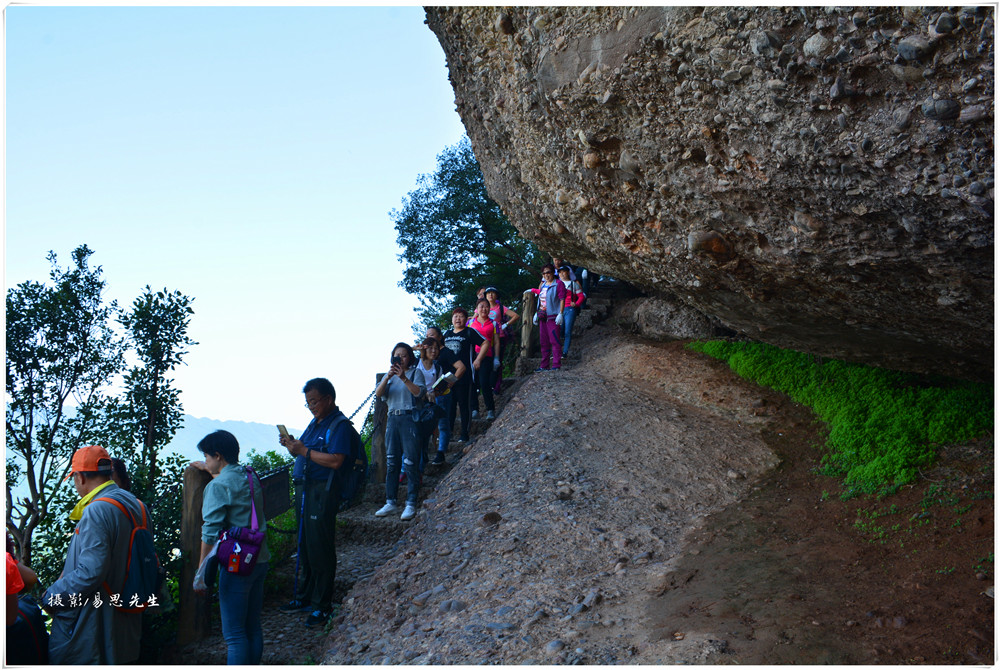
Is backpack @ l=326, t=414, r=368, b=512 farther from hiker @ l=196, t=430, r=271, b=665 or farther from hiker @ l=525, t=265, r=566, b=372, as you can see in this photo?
hiker @ l=525, t=265, r=566, b=372

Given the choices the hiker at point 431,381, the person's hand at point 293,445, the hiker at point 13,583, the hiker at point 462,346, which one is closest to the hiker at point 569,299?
the hiker at point 462,346

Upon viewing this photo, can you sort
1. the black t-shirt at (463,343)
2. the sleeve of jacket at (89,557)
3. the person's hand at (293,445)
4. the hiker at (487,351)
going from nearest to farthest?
the sleeve of jacket at (89,557), the person's hand at (293,445), the black t-shirt at (463,343), the hiker at (487,351)

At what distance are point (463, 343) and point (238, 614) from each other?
536cm

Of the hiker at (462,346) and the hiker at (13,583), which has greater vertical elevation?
the hiker at (462,346)

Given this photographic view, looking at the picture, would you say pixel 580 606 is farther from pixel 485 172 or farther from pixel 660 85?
pixel 485 172

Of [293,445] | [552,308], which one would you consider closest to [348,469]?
[293,445]

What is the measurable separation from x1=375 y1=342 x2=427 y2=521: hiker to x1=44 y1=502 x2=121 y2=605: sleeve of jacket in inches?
141

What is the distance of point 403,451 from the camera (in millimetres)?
7816

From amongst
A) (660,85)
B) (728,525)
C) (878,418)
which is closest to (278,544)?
(728,525)

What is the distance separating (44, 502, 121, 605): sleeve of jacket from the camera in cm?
419

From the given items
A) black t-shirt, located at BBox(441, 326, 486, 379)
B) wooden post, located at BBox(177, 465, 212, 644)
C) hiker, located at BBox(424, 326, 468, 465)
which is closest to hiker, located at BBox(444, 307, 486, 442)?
black t-shirt, located at BBox(441, 326, 486, 379)

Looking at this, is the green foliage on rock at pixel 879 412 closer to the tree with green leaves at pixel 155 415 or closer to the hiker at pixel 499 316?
the hiker at pixel 499 316

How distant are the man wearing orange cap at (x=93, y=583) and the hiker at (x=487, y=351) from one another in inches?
246

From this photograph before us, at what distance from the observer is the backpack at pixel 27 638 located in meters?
4.01
